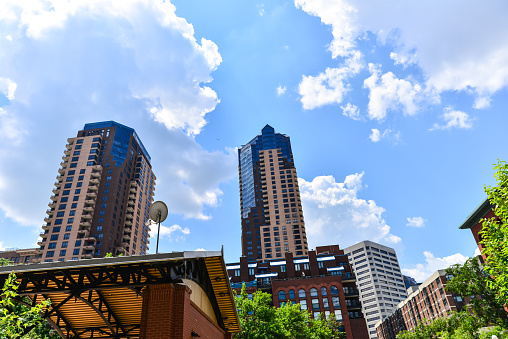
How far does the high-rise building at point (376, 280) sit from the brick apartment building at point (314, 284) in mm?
82222

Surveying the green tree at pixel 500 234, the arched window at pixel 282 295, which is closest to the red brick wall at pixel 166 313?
the green tree at pixel 500 234

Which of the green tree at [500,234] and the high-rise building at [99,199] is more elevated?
the high-rise building at [99,199]

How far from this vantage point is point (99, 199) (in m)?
100

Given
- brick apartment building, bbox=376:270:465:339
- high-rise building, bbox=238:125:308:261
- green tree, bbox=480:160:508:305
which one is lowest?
green tree, bbox=480:160:508:305

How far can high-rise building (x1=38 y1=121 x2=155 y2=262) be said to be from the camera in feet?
301

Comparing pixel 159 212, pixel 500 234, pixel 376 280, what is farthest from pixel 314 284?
pixel 376 280

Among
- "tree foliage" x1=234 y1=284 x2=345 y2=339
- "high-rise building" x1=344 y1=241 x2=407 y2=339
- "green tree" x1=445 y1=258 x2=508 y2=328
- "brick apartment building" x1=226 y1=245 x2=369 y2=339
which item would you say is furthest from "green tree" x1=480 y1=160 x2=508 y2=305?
"high-rise building" x1=344 y1=241 x2=407 y2=339

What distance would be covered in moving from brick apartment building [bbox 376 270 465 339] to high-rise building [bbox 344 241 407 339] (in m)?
31.9

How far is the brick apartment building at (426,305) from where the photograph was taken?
81.6 meters

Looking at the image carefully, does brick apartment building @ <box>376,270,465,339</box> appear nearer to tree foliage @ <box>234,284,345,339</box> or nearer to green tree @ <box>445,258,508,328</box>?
tree foliage @ <box>234,284,345,339</box>

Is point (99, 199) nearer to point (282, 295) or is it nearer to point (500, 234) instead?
point (282, 295)

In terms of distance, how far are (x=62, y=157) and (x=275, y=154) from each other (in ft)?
286

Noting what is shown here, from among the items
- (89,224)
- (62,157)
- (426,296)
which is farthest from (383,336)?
(62,157)

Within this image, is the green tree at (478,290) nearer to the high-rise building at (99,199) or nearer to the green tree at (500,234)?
the green tree at (500,234)
